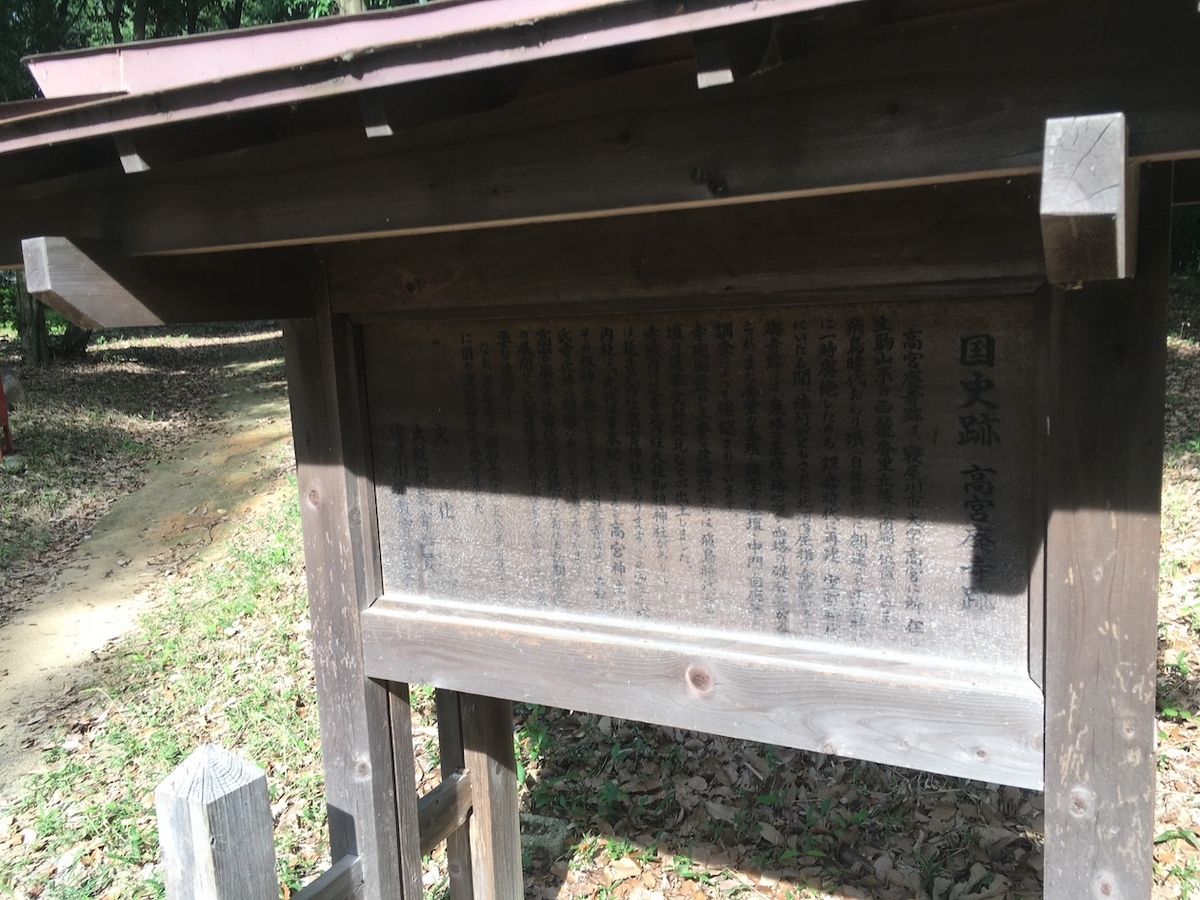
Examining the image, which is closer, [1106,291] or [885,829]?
[1106,291]

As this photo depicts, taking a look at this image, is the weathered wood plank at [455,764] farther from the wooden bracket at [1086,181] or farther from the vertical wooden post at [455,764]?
the wooden bracket at [1086,181]

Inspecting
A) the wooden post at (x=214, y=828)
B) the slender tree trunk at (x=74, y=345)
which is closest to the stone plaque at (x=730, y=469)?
the wooden post at (x=214, y=828)

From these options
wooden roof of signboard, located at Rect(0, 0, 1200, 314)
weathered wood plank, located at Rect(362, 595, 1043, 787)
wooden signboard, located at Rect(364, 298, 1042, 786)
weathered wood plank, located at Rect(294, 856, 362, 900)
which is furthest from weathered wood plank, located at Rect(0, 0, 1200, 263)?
weathered wood plank, located at Rect(294, 856, 362, 900)

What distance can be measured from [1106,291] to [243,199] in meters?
1.84

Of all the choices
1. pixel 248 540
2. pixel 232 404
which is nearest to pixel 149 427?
pixel 232 404

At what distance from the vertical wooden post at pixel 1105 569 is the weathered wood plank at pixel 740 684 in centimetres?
11

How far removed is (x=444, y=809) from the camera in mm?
3283

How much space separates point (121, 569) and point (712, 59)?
26.8 feet

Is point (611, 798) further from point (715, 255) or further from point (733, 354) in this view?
point (715, 255)

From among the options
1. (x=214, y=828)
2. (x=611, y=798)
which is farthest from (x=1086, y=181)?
(x=611, y=798)

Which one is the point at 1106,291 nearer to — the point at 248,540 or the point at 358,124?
the point at 358,124

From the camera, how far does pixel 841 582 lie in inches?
79.4

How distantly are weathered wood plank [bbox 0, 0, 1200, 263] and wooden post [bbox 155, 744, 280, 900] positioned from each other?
1148 millimetres

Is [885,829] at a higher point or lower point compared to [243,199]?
lower
